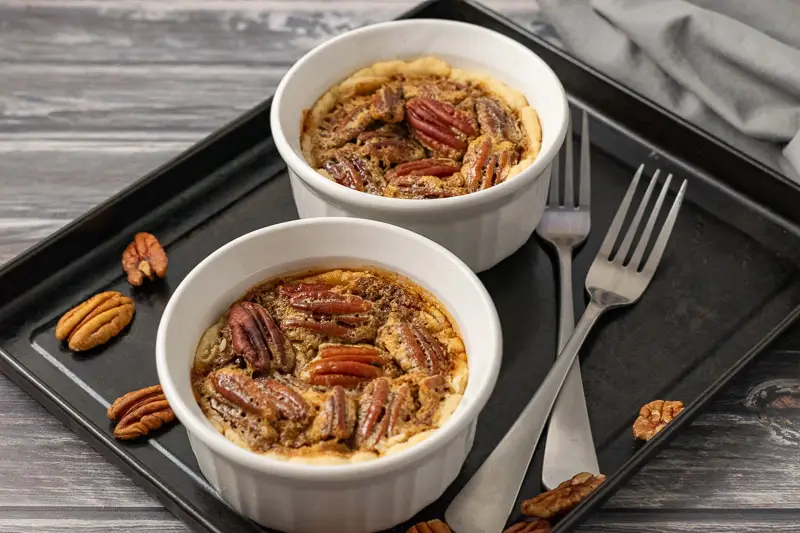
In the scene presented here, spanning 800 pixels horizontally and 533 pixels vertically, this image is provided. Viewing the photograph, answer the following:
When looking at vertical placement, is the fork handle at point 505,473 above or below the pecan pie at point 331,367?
below

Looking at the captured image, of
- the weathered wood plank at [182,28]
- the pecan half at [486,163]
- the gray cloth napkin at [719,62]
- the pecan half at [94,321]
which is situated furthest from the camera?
the weathered wood plank at [182,28]

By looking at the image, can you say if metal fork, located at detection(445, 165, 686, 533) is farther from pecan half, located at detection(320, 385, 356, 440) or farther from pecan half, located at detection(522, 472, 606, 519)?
pecan half, located at detection(320, 385, 356, 440)

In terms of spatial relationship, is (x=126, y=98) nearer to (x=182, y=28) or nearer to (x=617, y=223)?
(x=182, y=28)

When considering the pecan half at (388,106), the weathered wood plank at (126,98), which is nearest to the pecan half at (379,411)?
the pecan half at (388,106)

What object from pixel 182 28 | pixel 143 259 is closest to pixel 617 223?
pixel 143 259

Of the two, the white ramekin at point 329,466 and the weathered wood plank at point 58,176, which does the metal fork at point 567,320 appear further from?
the weathered wood plank at point 58,176

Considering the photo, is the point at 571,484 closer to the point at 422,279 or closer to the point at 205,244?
the point at 422,279
